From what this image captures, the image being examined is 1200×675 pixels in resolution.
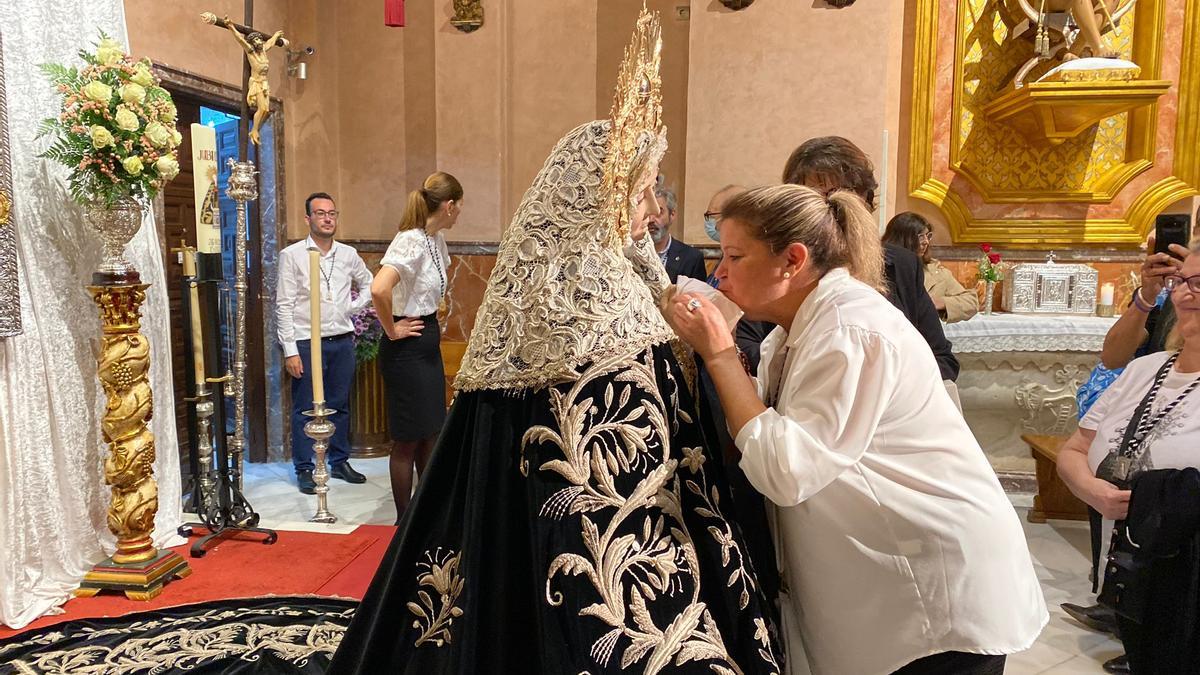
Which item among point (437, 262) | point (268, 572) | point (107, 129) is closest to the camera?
point (107, 129)

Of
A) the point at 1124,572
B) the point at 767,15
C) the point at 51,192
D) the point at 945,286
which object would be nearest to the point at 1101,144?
the point at 945,286

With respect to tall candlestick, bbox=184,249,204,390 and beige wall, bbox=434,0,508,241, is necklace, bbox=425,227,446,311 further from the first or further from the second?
beige wall, bbox=434,0,508,241

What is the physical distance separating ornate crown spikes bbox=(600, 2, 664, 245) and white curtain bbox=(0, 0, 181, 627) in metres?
2.74

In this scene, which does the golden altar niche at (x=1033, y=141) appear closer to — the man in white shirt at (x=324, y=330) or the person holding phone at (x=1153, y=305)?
the person holding phone at (x=1153, y=305)

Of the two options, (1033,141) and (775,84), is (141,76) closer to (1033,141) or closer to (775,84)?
(775,84)

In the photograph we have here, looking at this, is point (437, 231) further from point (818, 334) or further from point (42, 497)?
point (818, 334)

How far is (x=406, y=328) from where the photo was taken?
372 cm

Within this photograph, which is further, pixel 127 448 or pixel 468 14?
pixel 468 14

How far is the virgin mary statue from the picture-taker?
129cm

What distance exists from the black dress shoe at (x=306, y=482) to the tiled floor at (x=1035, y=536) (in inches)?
1.9

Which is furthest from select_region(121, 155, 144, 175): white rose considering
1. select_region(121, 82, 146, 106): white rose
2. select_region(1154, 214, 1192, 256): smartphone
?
select_region(1154, 214, 1192, 256): smartphone

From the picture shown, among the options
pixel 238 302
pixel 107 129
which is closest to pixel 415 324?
pixel 238 302

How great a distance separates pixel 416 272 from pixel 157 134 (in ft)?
3.72

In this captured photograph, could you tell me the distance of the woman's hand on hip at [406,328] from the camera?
3.70 metres
